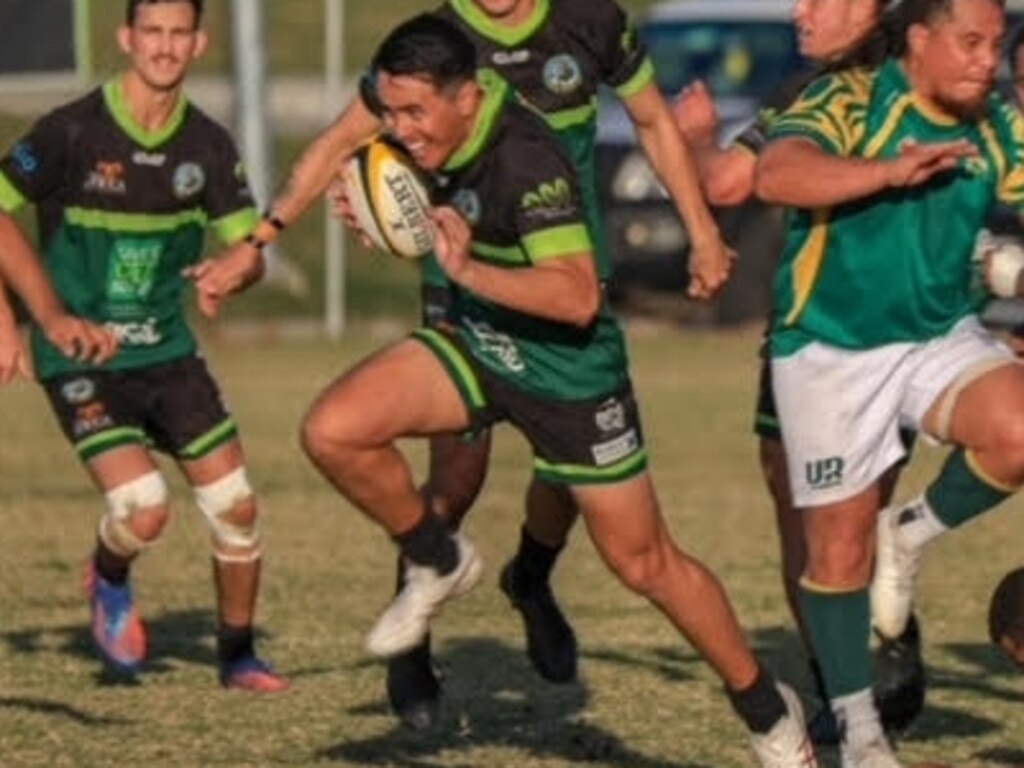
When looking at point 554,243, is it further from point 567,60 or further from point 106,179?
point 106,179

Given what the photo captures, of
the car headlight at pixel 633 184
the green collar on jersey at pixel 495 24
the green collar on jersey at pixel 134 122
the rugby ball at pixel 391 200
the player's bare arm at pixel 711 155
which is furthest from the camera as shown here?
the car headlight at pixel 633 184

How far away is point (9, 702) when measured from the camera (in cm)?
1168

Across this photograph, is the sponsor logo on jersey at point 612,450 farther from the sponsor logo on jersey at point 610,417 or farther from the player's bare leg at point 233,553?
the player's bare leg at point 233,553

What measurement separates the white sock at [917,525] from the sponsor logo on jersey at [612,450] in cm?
105

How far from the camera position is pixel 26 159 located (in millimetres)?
11750

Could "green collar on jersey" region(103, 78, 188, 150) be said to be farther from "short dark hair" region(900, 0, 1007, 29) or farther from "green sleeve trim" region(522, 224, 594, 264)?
"short dark hair" region(900, 0, 1007, 29)

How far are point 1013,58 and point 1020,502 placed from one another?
7.19m

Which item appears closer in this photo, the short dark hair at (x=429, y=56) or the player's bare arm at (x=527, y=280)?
the player's bare arm at (x=527, y=280)

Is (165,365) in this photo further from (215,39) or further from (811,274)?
(215,39)

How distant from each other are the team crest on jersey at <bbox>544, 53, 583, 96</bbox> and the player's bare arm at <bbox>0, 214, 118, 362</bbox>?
4.52 feet

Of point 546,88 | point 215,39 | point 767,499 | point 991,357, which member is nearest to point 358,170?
point 546,88

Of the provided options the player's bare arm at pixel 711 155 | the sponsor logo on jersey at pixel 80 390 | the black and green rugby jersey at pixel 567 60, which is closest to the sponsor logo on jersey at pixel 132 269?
the sponsor logo on jersey at pixel 80 390

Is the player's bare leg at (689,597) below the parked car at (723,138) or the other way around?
the other way around

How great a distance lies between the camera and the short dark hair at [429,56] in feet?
31.4
